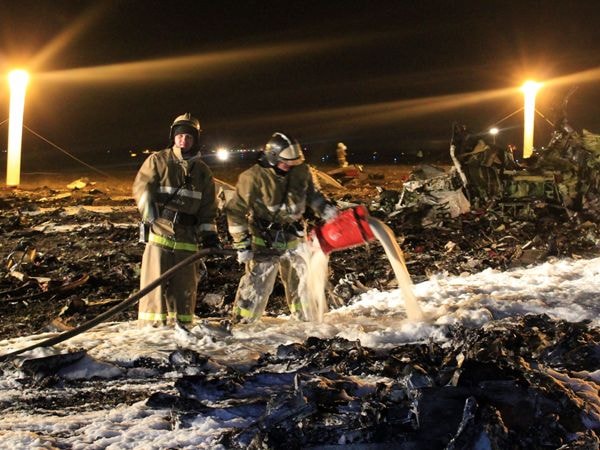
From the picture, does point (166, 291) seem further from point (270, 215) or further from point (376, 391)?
point (376, 391)

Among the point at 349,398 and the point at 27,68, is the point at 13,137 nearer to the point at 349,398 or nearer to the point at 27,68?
the point at 27,68

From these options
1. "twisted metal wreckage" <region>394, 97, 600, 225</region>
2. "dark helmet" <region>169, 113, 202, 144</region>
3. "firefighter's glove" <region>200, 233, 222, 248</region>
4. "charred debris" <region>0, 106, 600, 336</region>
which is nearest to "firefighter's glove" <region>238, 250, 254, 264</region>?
"firefighter's glove" <region>200, 233, 222, 248</region>

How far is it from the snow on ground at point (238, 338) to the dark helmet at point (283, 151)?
1556 millimetres

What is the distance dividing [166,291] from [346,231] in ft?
5.92

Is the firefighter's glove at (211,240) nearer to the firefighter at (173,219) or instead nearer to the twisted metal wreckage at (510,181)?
the firefighter at (173,219)

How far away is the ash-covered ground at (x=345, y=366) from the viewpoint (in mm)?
3049

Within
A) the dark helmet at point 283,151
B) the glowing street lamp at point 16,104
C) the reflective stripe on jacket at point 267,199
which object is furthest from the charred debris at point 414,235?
the glowing street lamp at point 16,104

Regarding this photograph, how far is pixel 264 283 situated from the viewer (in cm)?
600

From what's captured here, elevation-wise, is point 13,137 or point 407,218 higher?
point 13,137

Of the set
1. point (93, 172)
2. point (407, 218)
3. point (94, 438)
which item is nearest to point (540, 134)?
point (407, 218)

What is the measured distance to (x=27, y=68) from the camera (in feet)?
54.6

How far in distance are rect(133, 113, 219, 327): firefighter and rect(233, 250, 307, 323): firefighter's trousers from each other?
454 mm

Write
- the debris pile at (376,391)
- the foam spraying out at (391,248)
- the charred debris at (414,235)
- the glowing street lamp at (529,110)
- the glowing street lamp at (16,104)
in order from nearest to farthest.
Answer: the debris pile at (376,391) → the foam spraying out at (391,248) → the charred debris at (414,235) → the glowing street lamp at (16,104) → the glowing street lamp at (529,110)

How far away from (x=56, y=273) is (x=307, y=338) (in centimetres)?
516
